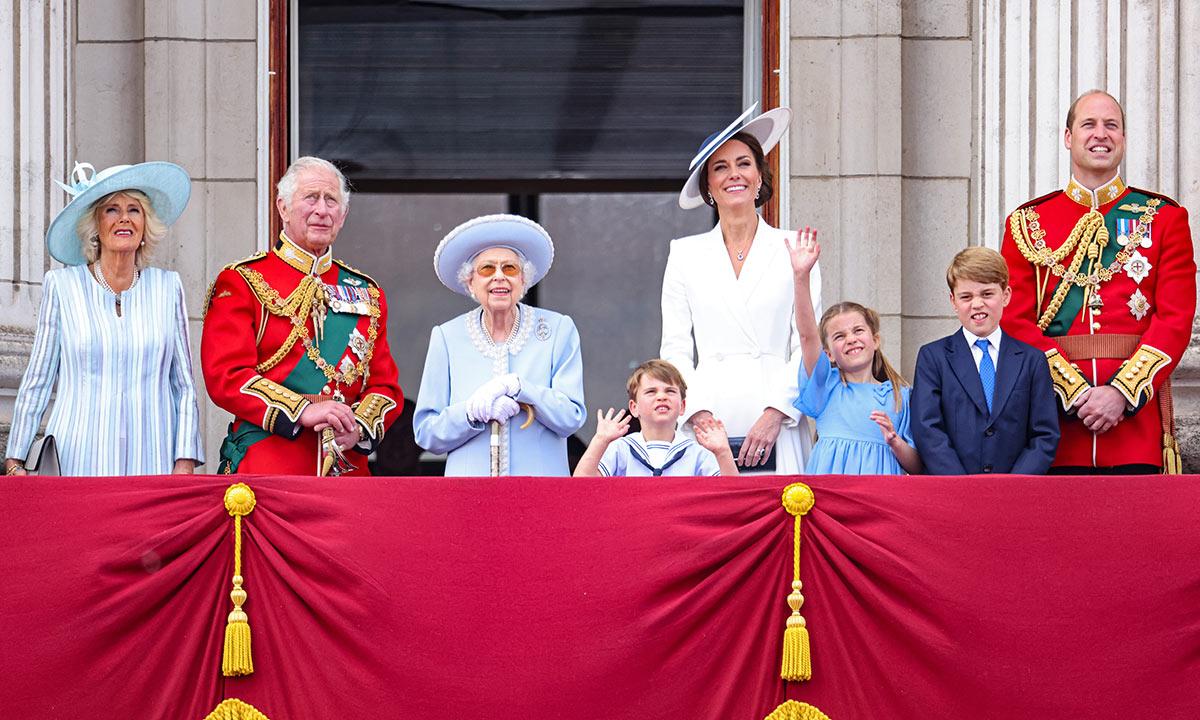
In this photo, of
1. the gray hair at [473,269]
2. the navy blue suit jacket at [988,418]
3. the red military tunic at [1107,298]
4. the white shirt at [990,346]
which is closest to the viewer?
the navy blue suit jacket at [988,418]

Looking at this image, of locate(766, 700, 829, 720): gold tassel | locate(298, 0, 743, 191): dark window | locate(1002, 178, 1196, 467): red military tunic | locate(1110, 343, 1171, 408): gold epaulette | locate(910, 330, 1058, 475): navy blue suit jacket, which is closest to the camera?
locate(766, 700, 829, 720): gold tassel

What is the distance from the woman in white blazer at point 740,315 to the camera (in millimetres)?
6113

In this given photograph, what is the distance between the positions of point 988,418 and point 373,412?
1.97 meters

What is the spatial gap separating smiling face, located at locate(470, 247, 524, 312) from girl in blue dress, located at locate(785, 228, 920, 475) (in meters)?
0.94

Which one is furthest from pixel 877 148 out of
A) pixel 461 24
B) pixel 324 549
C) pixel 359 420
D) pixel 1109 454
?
pixel 324 549

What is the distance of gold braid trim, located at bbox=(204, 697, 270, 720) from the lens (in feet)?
16.5

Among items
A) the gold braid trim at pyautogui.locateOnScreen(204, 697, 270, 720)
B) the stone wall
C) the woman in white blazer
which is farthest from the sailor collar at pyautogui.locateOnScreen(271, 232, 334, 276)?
the stone wall

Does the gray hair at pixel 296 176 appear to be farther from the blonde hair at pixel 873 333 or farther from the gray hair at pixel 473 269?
the blonde hair at pixel 873 333

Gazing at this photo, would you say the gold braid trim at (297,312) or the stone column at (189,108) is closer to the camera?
the gold braid trim at (297,312)

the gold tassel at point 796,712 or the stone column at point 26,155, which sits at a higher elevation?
the stone column at point 26,155

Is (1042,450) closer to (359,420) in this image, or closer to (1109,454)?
(1109,454)

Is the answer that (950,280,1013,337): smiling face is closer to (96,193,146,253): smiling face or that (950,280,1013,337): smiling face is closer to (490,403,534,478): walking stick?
(490,403,534,478): walking stick

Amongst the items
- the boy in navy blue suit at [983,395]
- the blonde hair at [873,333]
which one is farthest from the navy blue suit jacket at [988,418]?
the blonde hair at [873,333]

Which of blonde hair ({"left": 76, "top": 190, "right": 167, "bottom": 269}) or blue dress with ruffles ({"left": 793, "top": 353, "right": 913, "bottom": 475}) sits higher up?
blonde hair ({"left": 76, "top": 190, "right": 167, "bottom": 269})
